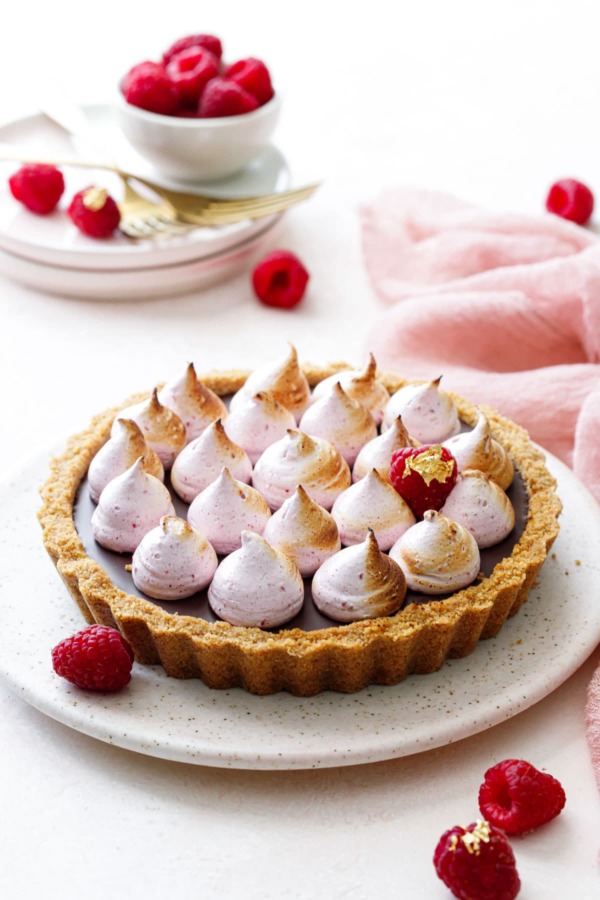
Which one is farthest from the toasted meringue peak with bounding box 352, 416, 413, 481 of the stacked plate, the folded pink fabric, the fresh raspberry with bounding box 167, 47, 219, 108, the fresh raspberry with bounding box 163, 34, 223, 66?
the fresh raspberry with bounding box 163, 34, 223, 66

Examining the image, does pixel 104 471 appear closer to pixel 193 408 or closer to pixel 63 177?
pixel 193 408

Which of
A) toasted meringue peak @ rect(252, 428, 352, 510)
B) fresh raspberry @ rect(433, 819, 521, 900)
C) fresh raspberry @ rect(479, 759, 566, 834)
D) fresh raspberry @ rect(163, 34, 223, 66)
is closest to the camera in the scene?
fresh raspberry @ rect(433, 819, 521, 900)

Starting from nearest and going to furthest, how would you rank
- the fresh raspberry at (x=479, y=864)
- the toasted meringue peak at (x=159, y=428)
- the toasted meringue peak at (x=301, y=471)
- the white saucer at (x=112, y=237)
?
the fresh raspberry at (x=479, y=864), the toasted meringue peak at (x=301, y=471), the toasted meringue peak at (x=159, y=428), the white saucer at (x=112, y=237)

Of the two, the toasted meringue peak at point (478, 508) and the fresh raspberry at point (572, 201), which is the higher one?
the toasted meringue peak at point (478, 508)

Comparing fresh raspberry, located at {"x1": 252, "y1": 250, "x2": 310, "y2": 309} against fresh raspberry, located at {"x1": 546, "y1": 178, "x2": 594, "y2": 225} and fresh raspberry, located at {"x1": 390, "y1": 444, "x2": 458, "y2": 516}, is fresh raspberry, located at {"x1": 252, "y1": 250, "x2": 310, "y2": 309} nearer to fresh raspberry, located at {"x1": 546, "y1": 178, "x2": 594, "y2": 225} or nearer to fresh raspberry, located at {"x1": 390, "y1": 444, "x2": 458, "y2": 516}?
fresh raspberry, located at {"x1": 546, "y1": 178, "x2": 594, "y2": 225}

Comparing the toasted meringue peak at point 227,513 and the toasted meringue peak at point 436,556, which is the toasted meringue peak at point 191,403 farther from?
the toasted meringue peak at point 436,556

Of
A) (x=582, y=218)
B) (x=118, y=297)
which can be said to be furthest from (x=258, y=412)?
(x=582, y=218)

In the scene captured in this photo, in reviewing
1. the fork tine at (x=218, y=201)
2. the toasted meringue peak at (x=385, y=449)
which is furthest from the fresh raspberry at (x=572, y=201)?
the toasted meringue peak at (x=385, y=449)
